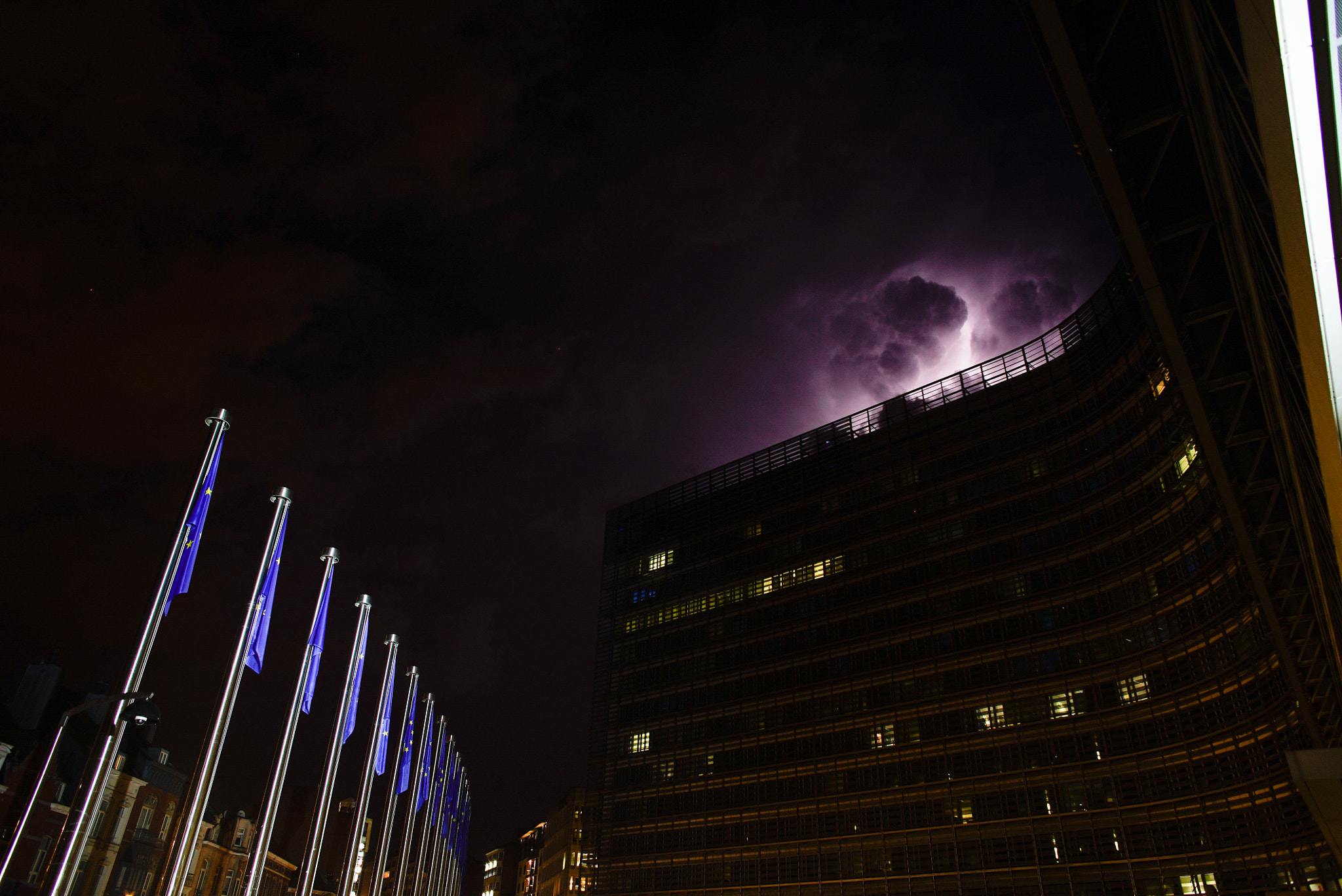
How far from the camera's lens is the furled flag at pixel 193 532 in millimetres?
19906

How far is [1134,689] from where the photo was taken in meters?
48.9

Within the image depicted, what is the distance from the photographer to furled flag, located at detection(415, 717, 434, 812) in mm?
51375

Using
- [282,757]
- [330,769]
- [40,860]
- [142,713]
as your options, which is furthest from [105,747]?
[40,860]

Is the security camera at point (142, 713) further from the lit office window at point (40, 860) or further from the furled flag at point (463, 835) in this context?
the furled flag at point (463, 835)

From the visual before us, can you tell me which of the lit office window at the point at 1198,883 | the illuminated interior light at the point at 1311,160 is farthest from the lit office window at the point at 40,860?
the lit office window at the point at 1198,883

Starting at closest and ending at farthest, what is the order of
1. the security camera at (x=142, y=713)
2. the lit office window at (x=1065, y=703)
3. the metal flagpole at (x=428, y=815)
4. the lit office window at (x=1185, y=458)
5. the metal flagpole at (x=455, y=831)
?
the security camera at (x=142, y=713), the lit office window at (x=1185, y=458), the lit office window at (x=1065, y=703), the metal flagpole at (x=428, y=815), the metal flagpole at (x=455, y=831)

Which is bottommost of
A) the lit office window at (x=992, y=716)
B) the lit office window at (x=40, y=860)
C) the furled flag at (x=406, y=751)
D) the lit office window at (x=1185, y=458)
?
the lit office window at (x=40, y=860)

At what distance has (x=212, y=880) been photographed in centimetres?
6925

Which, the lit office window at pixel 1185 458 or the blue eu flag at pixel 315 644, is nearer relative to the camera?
the blue eu flag at pixel 315 644

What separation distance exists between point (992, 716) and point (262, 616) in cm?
4767

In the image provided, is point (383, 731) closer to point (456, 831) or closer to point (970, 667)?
point (970, 667)

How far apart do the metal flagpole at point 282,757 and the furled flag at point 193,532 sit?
7.06 metres

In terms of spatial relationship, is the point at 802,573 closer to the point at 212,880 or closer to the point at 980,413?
the point at 980,413

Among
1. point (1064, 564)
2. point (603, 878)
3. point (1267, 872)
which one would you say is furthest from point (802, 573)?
point (1267, 872)
